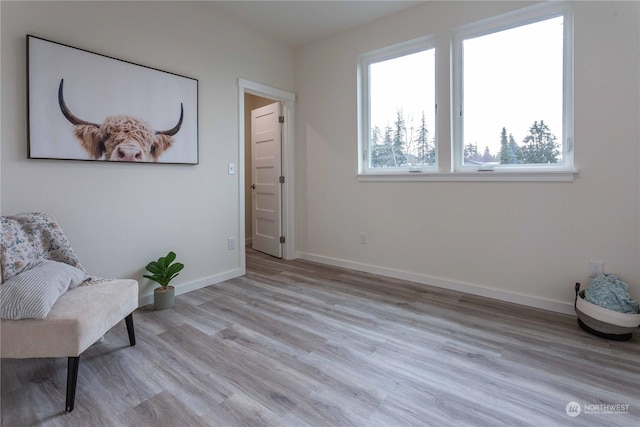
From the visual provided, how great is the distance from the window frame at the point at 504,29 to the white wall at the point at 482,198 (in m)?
0.07

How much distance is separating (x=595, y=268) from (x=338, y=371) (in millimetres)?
2071

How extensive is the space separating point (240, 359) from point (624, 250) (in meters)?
2.69

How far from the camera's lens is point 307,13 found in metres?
3.19

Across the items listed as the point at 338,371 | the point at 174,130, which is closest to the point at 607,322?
the point at 338,371

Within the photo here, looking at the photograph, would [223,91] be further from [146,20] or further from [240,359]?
[240,359]

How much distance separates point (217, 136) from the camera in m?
3.18

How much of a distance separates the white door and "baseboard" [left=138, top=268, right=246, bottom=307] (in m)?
0.96

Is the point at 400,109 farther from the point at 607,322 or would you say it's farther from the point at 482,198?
the point at 607,322

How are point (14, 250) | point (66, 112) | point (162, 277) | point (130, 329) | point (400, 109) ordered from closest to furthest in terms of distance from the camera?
point (14, 250) < point (130, 329) < point (66, 112) < point (162, 277) < point (400, 109)

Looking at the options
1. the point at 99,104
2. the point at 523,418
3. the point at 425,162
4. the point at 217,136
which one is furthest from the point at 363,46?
the point at 523,418

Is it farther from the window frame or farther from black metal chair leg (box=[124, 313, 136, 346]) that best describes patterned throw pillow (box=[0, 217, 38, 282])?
the window frame

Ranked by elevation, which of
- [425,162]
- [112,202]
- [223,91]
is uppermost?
[223,91]

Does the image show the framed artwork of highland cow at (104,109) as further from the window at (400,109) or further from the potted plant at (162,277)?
the window at (400,109)

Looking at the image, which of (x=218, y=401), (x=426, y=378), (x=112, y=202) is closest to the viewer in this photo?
(x=218, y=401)
